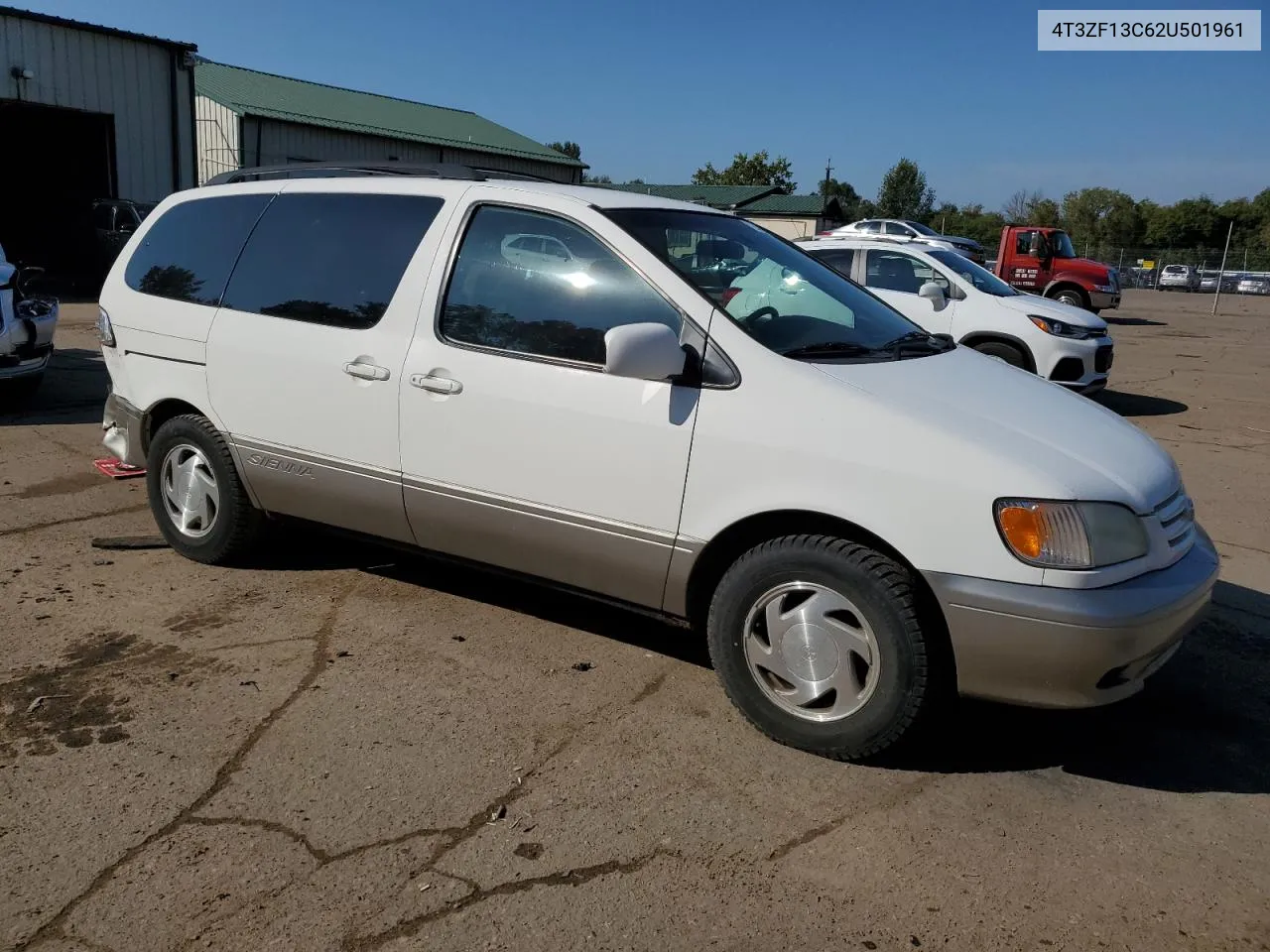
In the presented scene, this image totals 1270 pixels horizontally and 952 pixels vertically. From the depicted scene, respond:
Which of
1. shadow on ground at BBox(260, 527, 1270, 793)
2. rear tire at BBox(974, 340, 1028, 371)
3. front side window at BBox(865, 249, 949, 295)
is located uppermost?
front side window at BBox(865, 249, 949, 295)

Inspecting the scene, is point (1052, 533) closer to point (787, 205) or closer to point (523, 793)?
point (523, 793)

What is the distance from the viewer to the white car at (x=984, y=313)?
403 inches

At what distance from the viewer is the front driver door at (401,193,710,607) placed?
3488mm

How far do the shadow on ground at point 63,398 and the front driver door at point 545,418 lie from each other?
567 cm

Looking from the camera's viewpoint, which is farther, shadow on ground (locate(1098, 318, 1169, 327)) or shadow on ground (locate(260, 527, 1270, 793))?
shadow on ground (locate(1098, 318, 1169, 327))

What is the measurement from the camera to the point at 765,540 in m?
3.36

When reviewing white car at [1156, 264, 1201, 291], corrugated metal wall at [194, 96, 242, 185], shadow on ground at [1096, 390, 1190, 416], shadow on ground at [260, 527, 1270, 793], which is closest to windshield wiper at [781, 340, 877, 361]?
shadow on ground at [260, 527, 1270, 793]

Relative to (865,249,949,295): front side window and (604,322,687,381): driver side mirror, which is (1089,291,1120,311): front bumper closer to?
(865,249,949,295): front side window

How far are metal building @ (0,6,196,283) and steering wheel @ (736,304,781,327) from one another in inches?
900

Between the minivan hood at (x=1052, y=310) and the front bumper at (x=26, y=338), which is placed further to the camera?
the minivan hood at (x=1052, y=310)

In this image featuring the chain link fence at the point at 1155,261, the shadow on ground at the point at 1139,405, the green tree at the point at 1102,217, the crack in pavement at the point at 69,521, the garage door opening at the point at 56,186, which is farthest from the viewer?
the green tree at the point at 1102,217

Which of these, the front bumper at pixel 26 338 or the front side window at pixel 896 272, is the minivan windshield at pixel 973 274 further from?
the front bumper at pixel 26 338

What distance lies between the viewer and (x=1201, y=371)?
15031mm

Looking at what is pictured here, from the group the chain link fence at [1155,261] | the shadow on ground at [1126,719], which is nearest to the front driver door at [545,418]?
the shadow on ground at [1126,719]
